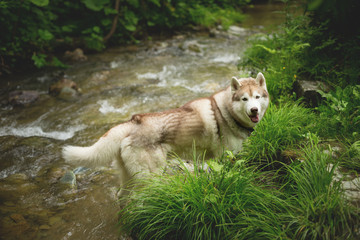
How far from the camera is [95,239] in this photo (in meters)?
2.56

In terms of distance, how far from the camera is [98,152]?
2.51 meters

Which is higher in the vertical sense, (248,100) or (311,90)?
(248,100)

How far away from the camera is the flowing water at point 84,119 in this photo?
2.82m

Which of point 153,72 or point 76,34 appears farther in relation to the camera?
point 76,34

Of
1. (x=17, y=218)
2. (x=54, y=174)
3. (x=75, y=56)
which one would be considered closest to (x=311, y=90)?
(x=54, y=174)

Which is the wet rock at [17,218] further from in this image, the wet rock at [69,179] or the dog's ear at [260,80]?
the dog's ear at [260,80]

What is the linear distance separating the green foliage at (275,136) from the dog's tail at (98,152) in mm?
1484

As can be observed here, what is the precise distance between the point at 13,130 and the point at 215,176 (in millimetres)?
4355

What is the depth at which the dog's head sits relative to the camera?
2.66 meters

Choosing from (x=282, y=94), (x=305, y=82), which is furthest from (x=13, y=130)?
(x=305, y=82)

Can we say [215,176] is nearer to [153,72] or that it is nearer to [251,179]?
[251,179]

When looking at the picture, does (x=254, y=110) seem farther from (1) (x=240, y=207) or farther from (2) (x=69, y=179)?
(2) (x=69, y=179)

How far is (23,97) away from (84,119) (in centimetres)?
190

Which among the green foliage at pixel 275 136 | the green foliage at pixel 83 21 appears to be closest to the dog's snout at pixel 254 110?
the green foliage at pixel 275 136
